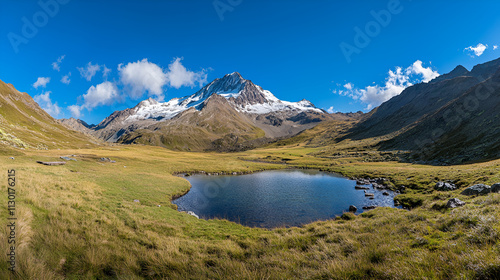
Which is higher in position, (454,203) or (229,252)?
(454,203)

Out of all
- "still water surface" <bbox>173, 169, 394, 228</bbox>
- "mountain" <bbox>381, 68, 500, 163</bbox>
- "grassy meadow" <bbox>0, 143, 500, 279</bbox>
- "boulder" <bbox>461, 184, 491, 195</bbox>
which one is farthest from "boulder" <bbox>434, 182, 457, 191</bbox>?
"mountain" <bbox>381, 68, 500, 163</bbox>

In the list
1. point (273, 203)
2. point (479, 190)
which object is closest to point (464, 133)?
point (479, 190)

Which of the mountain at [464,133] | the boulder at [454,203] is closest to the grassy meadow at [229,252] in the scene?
the boulder at [454,203]

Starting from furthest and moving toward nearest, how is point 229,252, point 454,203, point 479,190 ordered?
1. point 479,190
2. point 454,203
3. point 229,252

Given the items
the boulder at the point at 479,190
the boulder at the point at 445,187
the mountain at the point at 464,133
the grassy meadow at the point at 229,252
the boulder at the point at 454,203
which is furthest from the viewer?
the mountain at the point at 464,133

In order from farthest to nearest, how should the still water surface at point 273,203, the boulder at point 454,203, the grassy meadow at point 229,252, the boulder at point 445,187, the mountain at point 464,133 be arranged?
the mountain at point 464,133 → the boulder at point 445,187 → the still water surface at point 273,203 → the boulder at point 454,203 → the grassy meadow at point 229,252

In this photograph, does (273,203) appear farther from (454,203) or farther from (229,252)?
(229,252)

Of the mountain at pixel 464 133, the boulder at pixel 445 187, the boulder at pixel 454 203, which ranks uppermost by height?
the mountain at pixel 464 133

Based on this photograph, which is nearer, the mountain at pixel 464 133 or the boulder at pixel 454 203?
the boulder at pixel 454 203

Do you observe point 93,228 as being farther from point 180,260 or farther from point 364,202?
point 364,202

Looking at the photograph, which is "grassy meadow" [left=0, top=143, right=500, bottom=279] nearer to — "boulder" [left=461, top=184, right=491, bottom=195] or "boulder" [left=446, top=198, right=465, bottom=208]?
"boulder" [left=446, top=198, right=465, bottom=208]

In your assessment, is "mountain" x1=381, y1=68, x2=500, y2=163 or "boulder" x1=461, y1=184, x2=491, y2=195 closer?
"boulder" x1=461, y1=184, x2=491, y2=195

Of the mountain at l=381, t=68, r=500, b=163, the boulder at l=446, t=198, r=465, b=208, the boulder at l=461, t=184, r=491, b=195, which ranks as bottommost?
the boulder at l=446, t=198, r=465, b=208

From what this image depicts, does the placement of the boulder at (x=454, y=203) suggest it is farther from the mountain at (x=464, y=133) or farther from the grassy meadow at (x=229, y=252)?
the mountain at (x=464, y=133)
